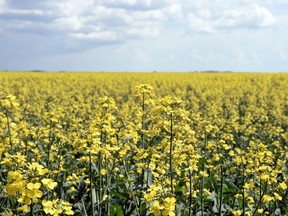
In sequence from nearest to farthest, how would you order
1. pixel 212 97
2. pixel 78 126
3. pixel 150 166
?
pixel 150 166 → pixel 78 126 → pixel 212 97

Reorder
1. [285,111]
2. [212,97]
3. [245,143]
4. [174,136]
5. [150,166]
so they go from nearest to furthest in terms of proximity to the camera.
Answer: [174,136]
[150,166]
[245,143]
[285,111]
[212,97]

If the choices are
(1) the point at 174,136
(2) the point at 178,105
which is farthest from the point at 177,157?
(2) the point at 178,105

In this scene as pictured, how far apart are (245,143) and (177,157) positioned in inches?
242

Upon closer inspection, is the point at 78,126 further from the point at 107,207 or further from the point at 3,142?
the point at 107,207

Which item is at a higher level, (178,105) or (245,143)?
(178,105)

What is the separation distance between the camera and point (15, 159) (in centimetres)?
324

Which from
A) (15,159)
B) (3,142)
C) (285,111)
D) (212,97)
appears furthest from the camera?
(212,97)

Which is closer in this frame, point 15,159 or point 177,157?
point 15,159

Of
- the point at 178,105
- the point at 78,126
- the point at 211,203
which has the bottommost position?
the point at 211,203

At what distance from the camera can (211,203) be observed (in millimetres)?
6016

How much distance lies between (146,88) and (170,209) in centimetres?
279

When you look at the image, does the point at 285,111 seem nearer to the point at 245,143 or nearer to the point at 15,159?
the point at 245,143

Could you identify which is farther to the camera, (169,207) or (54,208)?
(54,208)

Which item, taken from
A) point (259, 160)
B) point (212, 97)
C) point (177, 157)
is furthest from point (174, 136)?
point (212, 97)
